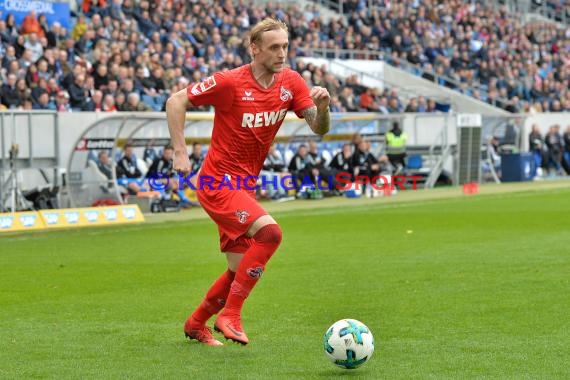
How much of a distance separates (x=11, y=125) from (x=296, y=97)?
15.2 meters

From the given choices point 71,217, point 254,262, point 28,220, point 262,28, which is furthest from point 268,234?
point 71,217

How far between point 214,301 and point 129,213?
14.2 meters

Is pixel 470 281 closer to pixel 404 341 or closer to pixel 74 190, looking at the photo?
pixel 404 341

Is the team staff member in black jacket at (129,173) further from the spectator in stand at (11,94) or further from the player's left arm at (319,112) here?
the player's left arm at (319,112)

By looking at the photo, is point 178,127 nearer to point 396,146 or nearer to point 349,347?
point 349,347

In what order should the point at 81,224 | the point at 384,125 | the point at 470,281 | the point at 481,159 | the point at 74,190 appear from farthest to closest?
the point at 481,159
the point at 384,125
the point at 74,190
the point at 81,224
the point at 470,281

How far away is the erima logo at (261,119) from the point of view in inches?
333

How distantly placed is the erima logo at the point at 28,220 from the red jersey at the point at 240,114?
505 inches

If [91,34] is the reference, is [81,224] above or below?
below

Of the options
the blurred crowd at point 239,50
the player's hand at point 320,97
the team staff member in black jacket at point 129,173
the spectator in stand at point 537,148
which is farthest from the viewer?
the spectator in stand at point 537,148

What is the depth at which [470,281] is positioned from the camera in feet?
40.2

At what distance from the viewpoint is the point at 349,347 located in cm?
741

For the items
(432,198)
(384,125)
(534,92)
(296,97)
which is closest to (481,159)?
(384,125)

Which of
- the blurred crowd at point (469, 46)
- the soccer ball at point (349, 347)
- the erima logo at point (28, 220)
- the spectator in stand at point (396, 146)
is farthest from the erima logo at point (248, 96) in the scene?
the blurred crowd at point (469, 46)
